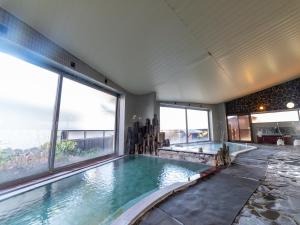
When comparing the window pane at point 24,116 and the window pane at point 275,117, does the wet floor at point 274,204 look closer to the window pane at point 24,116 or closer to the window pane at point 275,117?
the window pane at point 24,116

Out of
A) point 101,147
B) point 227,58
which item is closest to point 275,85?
point 227,58

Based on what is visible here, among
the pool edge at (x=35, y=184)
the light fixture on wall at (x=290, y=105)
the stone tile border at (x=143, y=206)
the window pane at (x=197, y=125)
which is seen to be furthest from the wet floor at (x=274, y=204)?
the light fixture on wall at (x=290, y=105)

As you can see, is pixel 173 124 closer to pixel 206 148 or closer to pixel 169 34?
pixel 206 148

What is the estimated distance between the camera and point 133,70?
16.1ft

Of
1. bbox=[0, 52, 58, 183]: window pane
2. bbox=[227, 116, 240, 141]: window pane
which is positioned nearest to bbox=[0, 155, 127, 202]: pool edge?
bbox=[0, 52, 58, 183]: window pane

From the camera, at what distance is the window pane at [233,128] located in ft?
33.2

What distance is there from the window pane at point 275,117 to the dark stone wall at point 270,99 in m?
0.34

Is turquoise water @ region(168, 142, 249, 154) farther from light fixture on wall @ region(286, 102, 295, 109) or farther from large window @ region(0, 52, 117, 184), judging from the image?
large window @ region(0, 52, 117, 184)

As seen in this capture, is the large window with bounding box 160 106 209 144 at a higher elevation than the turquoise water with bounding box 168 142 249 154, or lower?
higher

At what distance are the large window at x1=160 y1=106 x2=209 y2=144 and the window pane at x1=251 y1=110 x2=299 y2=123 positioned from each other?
9.75 ft

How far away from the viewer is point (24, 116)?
3434 mm

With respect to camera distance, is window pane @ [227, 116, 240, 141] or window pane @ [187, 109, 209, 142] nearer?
window pane @ [187, 109, 209, 142]

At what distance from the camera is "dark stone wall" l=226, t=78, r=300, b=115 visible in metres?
8.09

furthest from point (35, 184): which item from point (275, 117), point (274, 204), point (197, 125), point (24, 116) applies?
point (275, 117)
